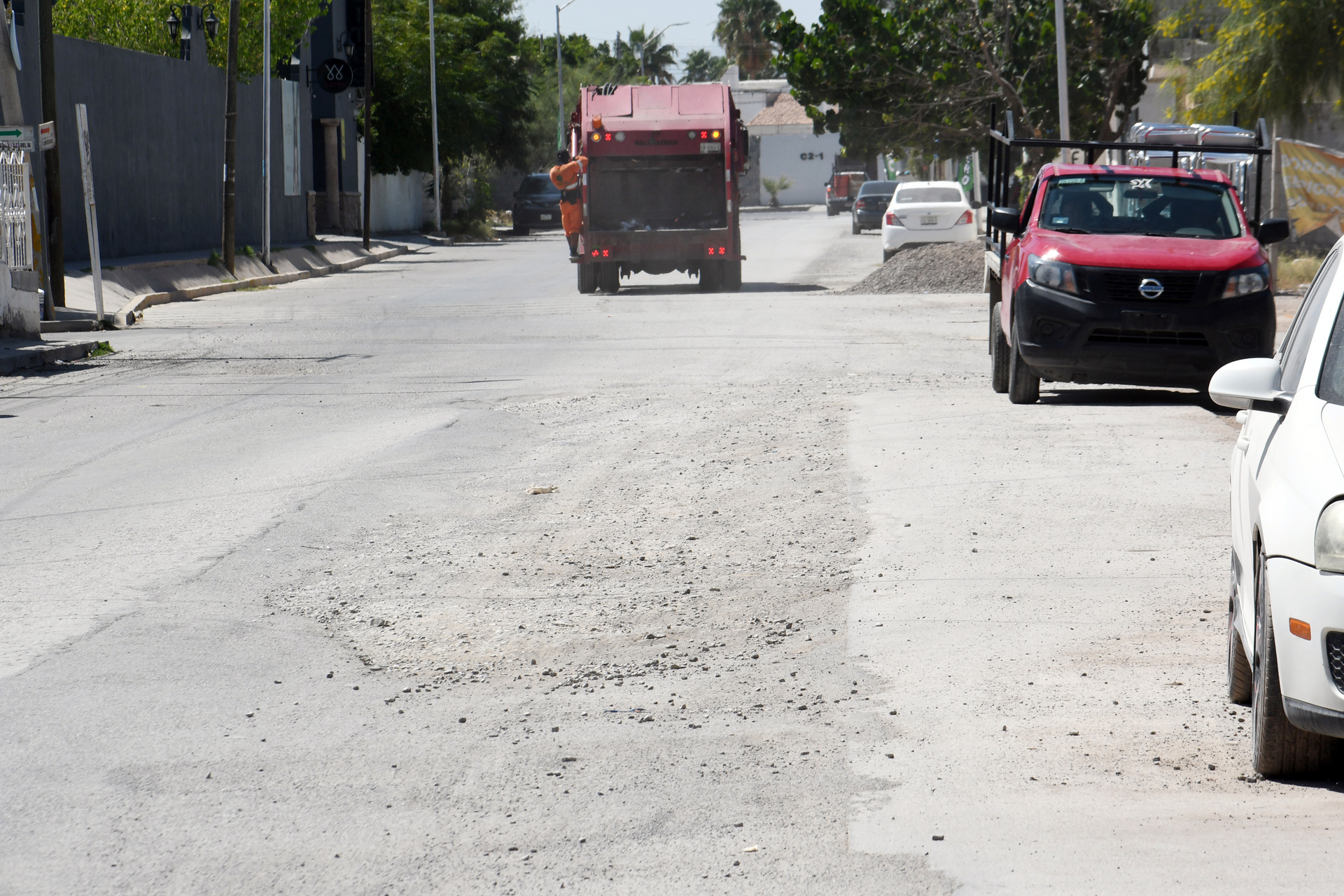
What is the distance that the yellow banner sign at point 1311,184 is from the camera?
22.8 metres

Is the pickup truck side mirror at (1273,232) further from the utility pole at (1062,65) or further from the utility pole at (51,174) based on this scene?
the utility pole at (1062,65)

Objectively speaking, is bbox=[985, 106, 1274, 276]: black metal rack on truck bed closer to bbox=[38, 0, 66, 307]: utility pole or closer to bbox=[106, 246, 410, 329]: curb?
bbox=[106, 246, 410, 329]: curb

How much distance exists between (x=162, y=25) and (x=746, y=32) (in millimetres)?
91649

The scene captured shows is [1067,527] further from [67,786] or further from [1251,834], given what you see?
[67,786]

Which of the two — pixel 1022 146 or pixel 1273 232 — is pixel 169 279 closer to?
pixel 1022 146

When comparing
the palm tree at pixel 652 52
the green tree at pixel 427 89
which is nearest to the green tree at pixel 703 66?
the palm tree at pixel 652 52

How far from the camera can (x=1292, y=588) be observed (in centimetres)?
418

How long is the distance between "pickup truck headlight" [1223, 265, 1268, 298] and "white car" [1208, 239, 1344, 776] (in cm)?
703

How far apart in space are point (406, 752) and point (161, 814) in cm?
79

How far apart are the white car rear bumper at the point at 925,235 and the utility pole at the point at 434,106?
2517cm

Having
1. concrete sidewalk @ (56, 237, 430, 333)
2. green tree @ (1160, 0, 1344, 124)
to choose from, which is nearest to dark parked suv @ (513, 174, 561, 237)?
concrete sidewalk @ (56, 237, 430, 333)

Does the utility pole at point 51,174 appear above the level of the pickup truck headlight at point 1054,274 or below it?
above

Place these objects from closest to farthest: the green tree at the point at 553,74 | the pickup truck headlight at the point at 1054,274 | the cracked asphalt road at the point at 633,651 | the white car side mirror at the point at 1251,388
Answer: the cracked asphalt road at the point at 633,651 < the white car side mirror at the point at 1251,388 < the pickup truck headlight at the point at 1054,274 < the green tree at the point at 553,74

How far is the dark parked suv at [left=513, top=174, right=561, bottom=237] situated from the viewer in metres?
61.4
